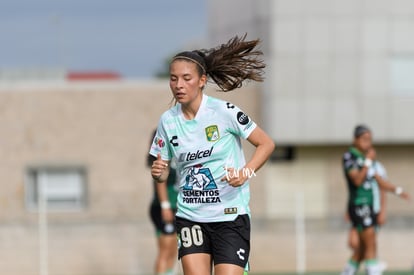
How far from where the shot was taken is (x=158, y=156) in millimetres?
8125

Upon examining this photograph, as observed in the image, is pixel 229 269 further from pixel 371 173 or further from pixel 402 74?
pixel 402 74

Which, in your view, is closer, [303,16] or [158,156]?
[158,156]

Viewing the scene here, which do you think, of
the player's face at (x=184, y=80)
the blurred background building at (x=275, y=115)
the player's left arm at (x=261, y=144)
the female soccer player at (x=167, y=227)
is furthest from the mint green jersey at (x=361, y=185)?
the blurred background building at (x=275, y=115)

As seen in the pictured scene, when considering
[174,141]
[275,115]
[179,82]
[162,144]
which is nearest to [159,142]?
[162,144]

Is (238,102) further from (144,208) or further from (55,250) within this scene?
(55,250)

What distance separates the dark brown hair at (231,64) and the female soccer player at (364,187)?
195 inches

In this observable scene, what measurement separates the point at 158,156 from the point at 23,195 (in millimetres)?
22751

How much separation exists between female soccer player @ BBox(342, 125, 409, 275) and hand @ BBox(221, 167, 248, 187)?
548cm

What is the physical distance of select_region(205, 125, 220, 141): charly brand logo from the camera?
26.1 ft

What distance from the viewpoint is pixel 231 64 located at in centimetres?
823

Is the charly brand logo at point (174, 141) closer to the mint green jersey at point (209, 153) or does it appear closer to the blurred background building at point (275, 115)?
the mint green jersey at point (209, 153)

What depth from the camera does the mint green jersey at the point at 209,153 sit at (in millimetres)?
7949

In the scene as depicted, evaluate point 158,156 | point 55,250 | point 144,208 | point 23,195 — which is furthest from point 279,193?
point 158,156

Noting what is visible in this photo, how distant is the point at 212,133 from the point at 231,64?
0.57m
